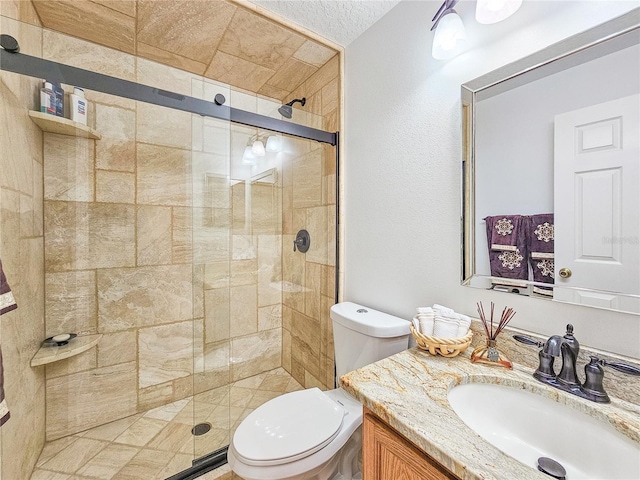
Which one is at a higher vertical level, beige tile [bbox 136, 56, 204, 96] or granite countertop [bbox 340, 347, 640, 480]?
beige tile [bbox 136, 56, 204, 96]

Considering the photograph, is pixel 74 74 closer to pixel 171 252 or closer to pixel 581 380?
pixel 171 252

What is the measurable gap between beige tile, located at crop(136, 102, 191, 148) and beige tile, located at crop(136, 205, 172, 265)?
0.44 metres

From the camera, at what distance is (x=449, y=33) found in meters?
1.05

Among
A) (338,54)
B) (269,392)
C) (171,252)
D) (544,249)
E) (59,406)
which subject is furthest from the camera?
(269,392)

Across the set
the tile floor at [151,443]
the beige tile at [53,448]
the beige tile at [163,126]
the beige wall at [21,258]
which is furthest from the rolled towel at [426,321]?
the beige tile at [53,448]

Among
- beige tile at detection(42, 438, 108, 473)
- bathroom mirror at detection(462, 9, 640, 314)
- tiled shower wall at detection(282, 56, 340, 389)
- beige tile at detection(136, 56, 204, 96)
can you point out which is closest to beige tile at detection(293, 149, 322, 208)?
tiled shower wall at detection(282, 56, 340, 389)

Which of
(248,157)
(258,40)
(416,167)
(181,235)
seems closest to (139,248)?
(181,235)

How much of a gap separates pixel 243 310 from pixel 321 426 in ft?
4.01

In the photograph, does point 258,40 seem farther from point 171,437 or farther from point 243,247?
point 171,437

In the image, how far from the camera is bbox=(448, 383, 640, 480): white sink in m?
0.65

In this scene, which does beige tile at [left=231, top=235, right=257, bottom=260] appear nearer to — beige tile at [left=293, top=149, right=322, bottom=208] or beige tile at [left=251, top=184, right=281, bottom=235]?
beige tile at [left=251, top=184, right=281, bottom=235]

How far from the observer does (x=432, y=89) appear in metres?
1.23

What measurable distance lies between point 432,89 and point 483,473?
4.36ft

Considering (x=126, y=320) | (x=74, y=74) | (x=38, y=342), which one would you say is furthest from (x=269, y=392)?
(x=74, y=74)
